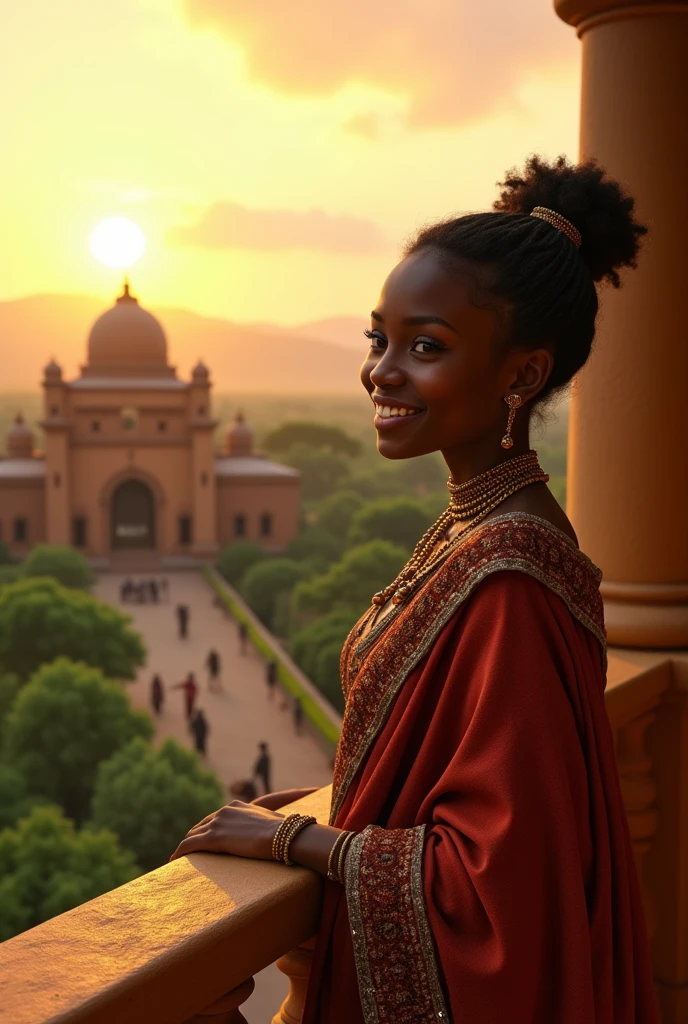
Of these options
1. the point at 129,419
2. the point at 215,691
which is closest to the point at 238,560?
the point at 129,419

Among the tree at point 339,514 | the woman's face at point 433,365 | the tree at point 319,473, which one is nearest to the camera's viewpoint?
the woman's face at point 433,365

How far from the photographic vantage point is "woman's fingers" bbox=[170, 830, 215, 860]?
160cm

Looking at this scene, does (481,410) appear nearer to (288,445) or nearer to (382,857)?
(382,857)

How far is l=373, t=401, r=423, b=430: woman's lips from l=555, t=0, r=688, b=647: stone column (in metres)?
1.32

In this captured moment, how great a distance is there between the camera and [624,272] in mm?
2783

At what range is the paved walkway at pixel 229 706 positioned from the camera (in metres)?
15.0

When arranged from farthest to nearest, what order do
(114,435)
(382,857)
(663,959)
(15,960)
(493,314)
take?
(114,435) < (663,959) < (493,314) < (382,857) < (15,960)

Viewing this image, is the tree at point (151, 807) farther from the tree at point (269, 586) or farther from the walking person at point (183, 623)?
the tree at point (269, 586)

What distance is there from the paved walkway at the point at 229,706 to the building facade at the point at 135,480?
478 cm

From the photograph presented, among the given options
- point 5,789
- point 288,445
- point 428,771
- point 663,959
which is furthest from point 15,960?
point 288,445

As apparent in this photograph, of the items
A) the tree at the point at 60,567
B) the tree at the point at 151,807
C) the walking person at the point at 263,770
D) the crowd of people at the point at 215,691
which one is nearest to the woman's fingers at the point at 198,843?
the crowd of people at the point at 215,691

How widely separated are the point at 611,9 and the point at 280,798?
1.91 meters

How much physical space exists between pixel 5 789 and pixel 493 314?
12.5 m

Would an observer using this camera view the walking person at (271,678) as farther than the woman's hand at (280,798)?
Yes
